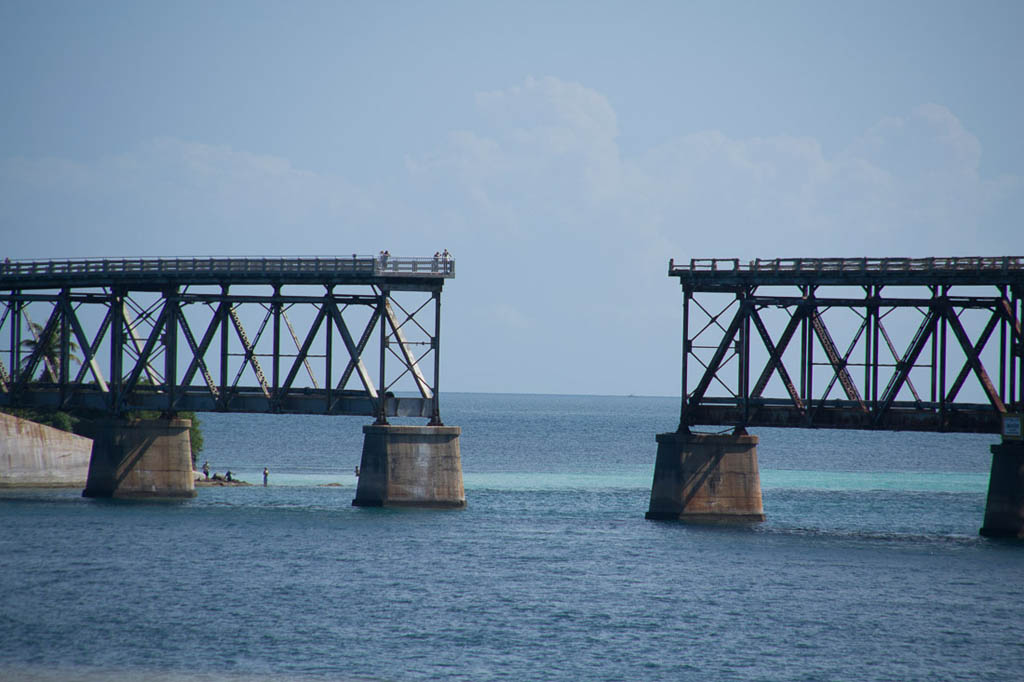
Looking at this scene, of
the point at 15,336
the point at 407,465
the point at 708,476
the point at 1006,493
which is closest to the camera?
the point at 1006,493

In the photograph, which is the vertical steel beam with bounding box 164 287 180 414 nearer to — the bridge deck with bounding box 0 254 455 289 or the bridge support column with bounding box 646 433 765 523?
the bridge deck with bounding box 0 254 455 289

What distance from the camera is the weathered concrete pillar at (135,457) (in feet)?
217

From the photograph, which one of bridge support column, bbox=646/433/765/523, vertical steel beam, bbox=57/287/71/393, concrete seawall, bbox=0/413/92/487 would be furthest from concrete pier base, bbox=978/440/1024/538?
concrete seawall, bbox=0/413/92/487

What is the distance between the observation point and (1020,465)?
52.7 m

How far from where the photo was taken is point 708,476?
57812 millimetres

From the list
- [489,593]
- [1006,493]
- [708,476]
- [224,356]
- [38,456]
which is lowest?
[489,593]

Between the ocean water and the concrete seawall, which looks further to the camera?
the concrete seawall

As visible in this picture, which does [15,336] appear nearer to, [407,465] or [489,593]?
[407,465]

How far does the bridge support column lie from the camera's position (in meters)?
57.2

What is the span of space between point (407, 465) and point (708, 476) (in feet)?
45.9

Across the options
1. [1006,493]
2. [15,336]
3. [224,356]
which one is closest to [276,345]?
[224,356]

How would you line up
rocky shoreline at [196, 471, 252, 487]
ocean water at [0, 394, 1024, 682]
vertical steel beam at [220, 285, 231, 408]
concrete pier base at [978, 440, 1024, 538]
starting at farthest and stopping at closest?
rocky shoreline at [196, 471, 252, 487]
vertical steel beam at [220, 285, 231, 408]
concrete pier base at [978, 440, 1024, 538]
ocean water at [0, 394, 1024, 682]

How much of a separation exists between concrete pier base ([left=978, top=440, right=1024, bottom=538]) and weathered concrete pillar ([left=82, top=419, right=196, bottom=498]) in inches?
1534

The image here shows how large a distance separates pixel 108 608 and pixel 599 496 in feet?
154
